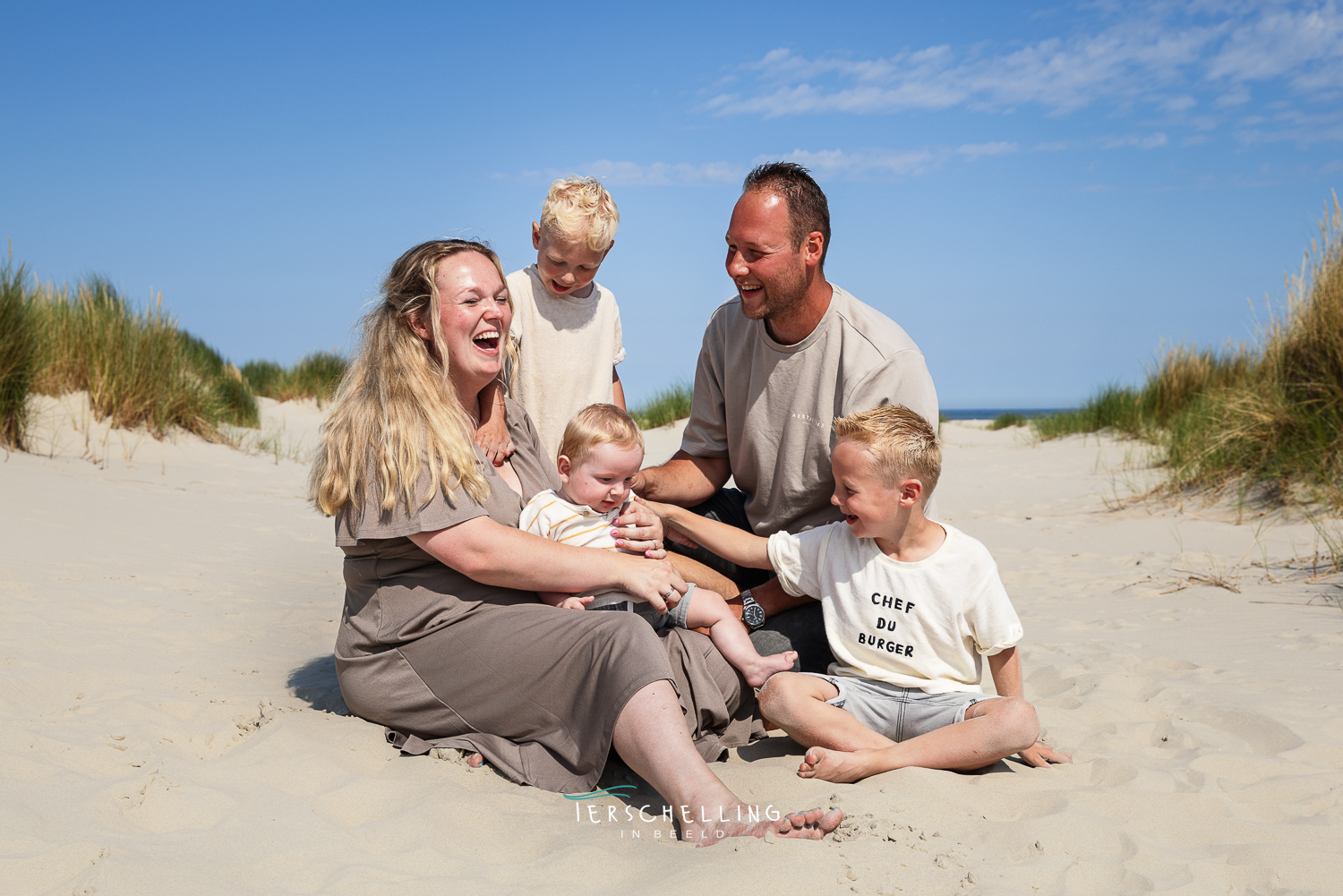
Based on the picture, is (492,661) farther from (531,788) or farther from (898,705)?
(898,705)

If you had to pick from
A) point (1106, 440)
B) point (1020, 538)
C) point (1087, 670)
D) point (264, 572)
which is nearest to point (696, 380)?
point (1087, 670)

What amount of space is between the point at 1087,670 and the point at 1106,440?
863 centimetres

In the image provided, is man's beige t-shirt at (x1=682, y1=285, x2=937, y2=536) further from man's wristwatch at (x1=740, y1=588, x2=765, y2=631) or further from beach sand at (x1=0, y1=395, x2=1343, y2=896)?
beach sand at (x1=0, y1=395, x2=1343, y2=896)

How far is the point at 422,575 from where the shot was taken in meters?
2.72

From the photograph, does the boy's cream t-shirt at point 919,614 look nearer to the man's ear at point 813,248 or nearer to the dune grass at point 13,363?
the man's ear at point 813,248

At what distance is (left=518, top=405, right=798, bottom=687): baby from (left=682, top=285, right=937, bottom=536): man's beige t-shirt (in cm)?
69

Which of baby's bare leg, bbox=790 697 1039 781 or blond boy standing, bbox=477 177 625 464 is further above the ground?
blond boy standing, bbox=477 177 625 464

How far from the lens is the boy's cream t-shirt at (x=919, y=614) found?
268 centimetres

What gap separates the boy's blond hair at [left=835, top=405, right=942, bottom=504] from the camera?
8.89 feet

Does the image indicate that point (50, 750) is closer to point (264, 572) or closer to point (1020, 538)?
point (264, 572)

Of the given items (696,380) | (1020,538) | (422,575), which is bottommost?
(1020,538)

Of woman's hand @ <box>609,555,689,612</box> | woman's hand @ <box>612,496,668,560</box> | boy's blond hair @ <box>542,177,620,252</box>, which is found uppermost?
boy's blond hair @ <box>542,177,620,252</box>

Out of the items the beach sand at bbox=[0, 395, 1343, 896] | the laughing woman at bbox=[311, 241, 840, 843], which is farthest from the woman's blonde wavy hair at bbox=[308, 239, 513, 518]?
the beach sand at bbox=[0, 395, 1343, 896]

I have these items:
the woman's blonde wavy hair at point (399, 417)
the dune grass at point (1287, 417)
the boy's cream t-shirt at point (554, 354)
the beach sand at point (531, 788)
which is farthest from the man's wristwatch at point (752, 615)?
the dune grass at point (1287, 417)
